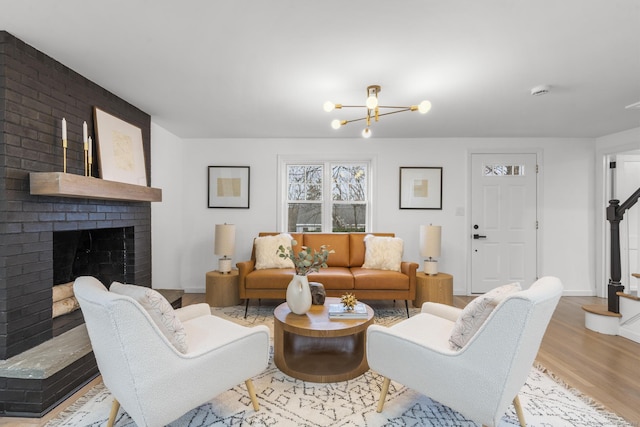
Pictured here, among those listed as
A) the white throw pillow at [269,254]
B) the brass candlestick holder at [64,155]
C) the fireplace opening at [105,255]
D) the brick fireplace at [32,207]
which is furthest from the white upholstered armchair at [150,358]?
the white throw pillow at [269,254]

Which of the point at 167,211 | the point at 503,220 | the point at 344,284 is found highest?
the point at 167,211

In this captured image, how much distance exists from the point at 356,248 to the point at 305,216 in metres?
1.00

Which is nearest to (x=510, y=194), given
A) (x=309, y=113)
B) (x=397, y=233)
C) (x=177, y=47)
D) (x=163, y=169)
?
(x=397, y=233)

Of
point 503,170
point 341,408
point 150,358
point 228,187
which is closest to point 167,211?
point 228,187

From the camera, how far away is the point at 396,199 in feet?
14.9

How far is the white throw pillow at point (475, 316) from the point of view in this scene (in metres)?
1.52

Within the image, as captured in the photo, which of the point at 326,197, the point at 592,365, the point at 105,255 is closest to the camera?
the point at 592,365

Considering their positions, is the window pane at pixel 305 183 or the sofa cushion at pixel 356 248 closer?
the sofa cushion at pixel 356 248

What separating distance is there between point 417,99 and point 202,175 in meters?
3.22

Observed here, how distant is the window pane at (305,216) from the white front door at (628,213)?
4.20 meters

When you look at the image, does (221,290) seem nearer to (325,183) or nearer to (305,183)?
(305,183)

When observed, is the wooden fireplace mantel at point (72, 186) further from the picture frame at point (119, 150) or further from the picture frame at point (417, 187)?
the picture frame at point (417, 187)

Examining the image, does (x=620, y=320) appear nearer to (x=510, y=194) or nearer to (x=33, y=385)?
(x=510, y=194)

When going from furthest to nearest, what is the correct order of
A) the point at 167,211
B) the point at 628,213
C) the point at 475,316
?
the point at 628,213, the point at 167,211, the point at 475,316
